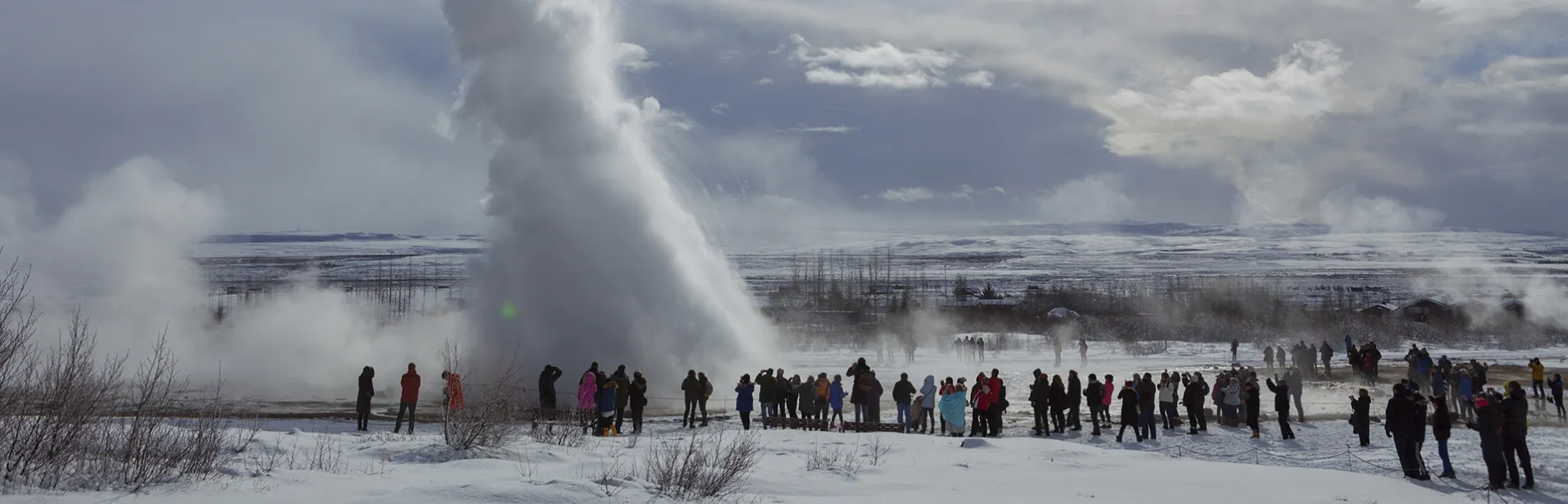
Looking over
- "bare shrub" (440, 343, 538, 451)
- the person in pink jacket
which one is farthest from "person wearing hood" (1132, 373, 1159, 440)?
"bare shrub" (440, 343, 538, 451)

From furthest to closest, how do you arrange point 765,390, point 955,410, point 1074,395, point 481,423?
point 765,390 < point 1074,395 < point 955,410 < point 481,423

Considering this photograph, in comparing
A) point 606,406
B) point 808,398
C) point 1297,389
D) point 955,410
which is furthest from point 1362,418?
point 606,406

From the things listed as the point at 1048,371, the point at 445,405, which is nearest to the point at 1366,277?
the point at 1048,371

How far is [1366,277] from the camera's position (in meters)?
154

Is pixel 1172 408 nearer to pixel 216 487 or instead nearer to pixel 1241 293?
pixel 216 487

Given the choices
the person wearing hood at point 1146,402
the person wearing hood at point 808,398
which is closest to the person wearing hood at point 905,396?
the person wearing hood at point 808,398

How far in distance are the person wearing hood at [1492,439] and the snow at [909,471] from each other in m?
0.29

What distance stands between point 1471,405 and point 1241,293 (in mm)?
85507

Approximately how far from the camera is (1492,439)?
1202 centimetres

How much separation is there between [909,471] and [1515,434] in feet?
24.0

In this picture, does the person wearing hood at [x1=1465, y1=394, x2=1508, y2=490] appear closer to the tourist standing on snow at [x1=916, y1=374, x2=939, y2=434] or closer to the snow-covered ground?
the snow-covered ground

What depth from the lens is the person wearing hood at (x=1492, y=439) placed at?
39.3 ft

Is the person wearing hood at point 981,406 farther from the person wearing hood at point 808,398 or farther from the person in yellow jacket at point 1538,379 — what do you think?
the person in yellow jacket at point 1538,379

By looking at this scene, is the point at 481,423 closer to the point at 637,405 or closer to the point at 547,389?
the point at 637,405
